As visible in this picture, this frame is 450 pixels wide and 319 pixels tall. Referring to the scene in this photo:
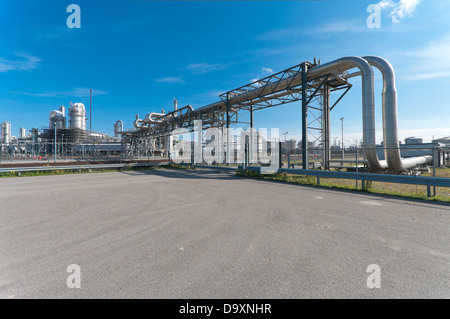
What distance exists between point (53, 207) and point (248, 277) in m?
6.16

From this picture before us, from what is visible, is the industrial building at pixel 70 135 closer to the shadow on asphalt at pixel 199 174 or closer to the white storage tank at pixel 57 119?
the white storage tank at pixel 57 119

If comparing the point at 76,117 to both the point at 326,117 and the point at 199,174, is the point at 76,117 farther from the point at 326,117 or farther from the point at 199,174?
the point at 326,117

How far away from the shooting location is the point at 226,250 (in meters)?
3.08

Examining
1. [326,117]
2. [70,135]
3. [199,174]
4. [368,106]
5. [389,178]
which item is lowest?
[199,174]

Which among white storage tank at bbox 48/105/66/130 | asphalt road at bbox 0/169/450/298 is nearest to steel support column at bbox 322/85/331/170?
asphalt road at bbox 0/169/450/298

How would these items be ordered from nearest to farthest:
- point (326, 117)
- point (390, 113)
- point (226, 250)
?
1. point (226, 250)
2. point (390, 113)
3. point (326, 117)

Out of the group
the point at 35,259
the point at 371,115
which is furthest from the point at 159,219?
the point at 371,115

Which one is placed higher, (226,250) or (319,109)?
(319,109)

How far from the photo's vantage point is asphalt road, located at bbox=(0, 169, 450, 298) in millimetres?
2209

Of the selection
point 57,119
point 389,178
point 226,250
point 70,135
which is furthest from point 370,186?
point 57,119

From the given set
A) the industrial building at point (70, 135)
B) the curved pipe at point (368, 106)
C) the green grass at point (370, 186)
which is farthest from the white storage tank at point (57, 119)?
the curved pipe at point (368, 106)

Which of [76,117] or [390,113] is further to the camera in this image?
[76,117]
